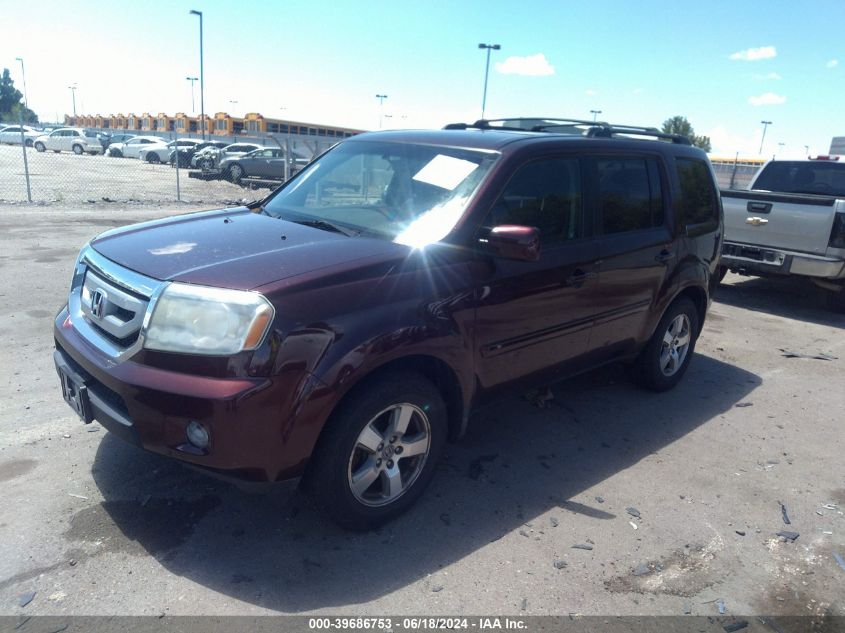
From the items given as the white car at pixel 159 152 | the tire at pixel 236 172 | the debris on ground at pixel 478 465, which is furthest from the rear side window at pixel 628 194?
the white car at pixel 159 152

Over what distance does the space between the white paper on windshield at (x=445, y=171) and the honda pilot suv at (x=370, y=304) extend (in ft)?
0.04

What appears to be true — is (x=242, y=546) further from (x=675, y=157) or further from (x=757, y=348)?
(x=757, y=348)

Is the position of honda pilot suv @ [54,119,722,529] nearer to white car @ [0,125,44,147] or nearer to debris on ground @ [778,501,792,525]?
debris on ground @ [778,501,792,525]

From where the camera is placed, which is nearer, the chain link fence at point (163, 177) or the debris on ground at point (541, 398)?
the debris on ground at point (541, 398)

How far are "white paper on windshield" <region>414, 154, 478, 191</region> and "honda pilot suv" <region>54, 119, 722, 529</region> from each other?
0.04 feet

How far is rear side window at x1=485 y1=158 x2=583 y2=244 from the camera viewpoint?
3571 mm

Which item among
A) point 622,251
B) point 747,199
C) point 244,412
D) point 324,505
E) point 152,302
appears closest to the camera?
point 244,412

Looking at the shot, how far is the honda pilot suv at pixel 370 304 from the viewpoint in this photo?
103 inches

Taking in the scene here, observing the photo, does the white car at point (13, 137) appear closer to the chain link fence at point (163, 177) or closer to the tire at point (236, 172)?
the chain link fence at point (163, 177)

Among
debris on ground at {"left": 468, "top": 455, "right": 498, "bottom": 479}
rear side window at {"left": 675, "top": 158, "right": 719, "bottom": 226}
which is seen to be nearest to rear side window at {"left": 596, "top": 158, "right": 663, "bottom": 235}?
rear side window at {"left": 675, "top": 158, "right": 719, "bottom": 226}

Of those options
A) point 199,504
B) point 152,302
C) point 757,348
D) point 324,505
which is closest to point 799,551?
point 324,505

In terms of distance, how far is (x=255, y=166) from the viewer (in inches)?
966

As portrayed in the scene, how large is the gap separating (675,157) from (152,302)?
4.04 metres

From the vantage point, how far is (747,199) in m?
8.53
